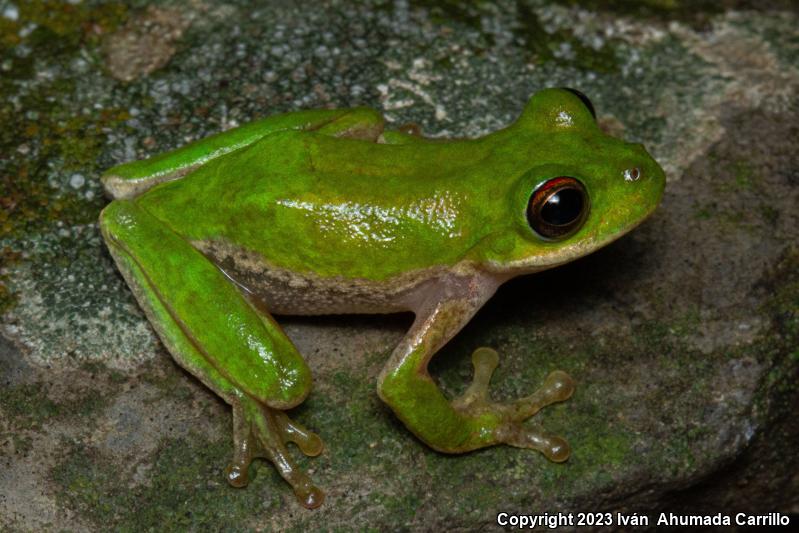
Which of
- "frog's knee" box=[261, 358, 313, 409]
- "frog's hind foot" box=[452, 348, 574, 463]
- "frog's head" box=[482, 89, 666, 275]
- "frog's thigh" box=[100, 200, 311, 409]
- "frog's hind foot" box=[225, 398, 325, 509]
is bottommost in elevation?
"frog's hind foot" box=[452, 348, 574, 463]

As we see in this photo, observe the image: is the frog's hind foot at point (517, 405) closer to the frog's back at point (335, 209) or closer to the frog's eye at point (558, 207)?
the frog's back at point (335, 209)

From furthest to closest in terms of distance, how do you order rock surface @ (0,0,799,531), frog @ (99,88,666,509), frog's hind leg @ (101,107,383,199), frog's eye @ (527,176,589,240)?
frog's hind leg @ (101,107,383,199), rock surface @ (0,0,799,531), frog @ (99,88,666,509), frog's eye @ (527,176,589,240)

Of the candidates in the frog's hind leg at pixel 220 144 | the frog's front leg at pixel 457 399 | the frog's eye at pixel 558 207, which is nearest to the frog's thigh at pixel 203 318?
the frog's hind leg at pixel 220 144

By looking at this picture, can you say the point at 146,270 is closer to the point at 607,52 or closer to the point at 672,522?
the point at 672,522

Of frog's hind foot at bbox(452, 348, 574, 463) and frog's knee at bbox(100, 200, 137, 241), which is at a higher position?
frog's knee at bbox(100, 200, 137, 241)

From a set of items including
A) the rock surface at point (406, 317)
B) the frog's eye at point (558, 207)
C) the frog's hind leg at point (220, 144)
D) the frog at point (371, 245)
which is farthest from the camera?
the frog's hind leg at point (220, 144)

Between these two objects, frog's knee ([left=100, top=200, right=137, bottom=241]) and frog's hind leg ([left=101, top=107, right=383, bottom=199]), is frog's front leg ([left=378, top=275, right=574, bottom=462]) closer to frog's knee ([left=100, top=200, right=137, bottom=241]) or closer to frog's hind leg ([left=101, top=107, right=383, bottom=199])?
frog's hind leg ([left=101, top=107, right=383, bottom=199])

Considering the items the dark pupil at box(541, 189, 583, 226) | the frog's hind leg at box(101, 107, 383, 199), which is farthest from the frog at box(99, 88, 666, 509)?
the frog's hind leg at box(101, 107, 383, 199)

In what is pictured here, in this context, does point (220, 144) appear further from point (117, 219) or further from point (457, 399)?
point (457, 399)

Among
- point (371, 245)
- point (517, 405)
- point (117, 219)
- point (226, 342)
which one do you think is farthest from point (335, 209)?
point (517, 405)

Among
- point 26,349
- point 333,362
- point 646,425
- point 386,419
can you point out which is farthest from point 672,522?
point 26,349
